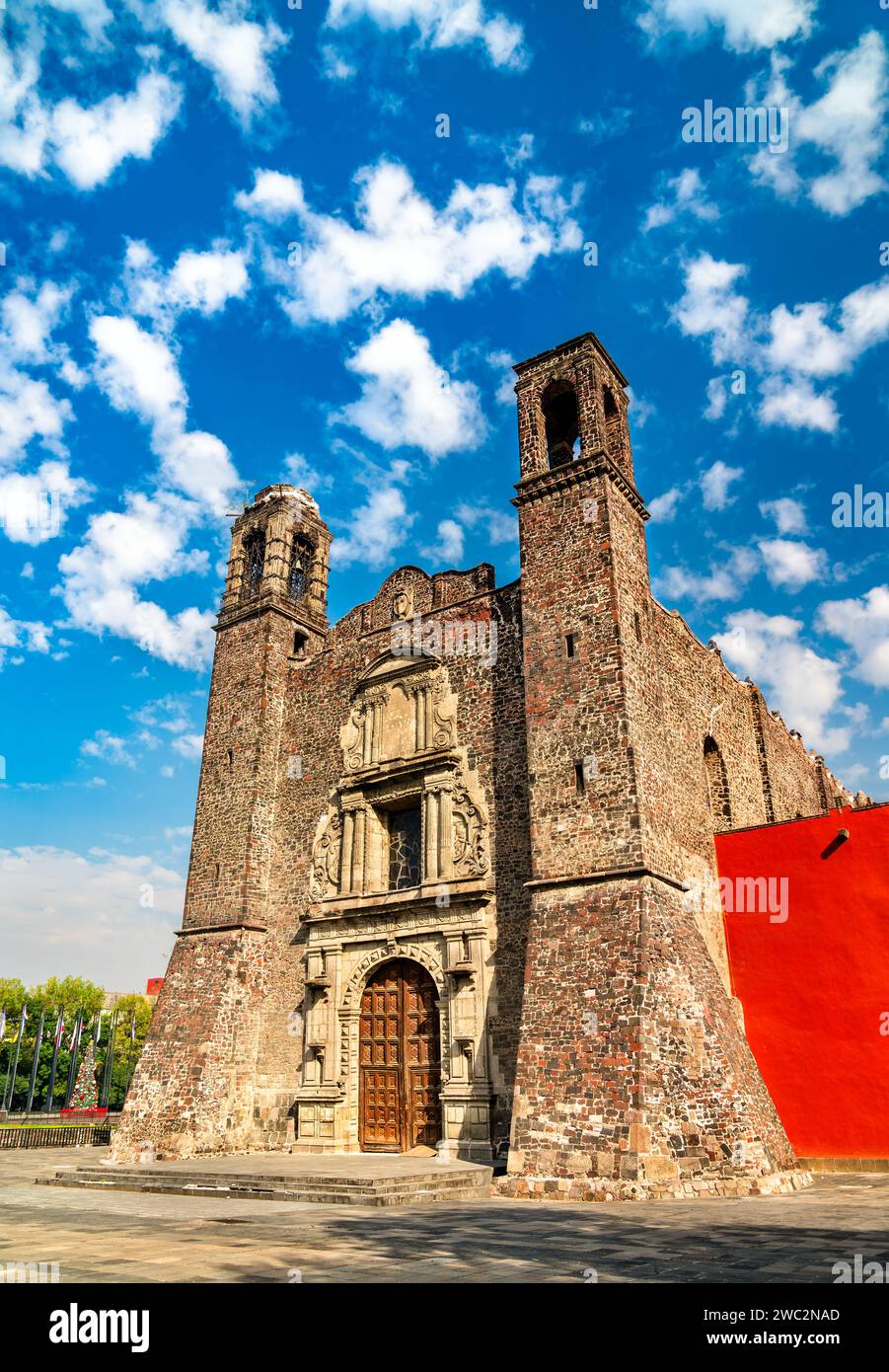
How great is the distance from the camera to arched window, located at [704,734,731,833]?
60.8ft

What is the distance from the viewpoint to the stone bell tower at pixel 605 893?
38.5ft

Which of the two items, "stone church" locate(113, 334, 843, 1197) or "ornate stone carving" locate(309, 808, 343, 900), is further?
"ornate stone carving" locate(309, 808, 343, 900)

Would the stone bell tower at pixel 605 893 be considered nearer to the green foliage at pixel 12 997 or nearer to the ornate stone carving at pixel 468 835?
the ornate stone carving at pixel 468 835

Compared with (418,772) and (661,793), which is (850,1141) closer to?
(661,793)

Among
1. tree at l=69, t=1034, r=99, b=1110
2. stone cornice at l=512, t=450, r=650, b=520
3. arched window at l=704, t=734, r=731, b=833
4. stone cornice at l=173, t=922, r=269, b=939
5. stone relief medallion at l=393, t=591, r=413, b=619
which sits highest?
stone cornice at l=512, t=450, r=650, b=520

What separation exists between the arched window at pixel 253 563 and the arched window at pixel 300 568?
803 millimetres

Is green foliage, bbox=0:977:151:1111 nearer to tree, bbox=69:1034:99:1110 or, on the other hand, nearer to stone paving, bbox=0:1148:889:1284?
tree, bbox=69:1034:99:1110

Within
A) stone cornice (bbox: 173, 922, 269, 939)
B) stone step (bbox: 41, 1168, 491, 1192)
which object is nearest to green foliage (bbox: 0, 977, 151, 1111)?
stone cornice (bbox: 173, 922, 269, 939)

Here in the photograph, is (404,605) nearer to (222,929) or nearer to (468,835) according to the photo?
(468,835)

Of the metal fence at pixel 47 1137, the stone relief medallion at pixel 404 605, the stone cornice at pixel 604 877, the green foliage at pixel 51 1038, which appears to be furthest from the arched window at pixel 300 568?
the green foliage at pixel 51 1038

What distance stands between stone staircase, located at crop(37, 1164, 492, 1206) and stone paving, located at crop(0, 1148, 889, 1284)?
19.0 inches

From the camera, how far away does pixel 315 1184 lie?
11.7 meters

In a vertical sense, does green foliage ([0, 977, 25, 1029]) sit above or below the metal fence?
above

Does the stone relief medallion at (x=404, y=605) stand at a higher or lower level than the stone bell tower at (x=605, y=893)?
higher
